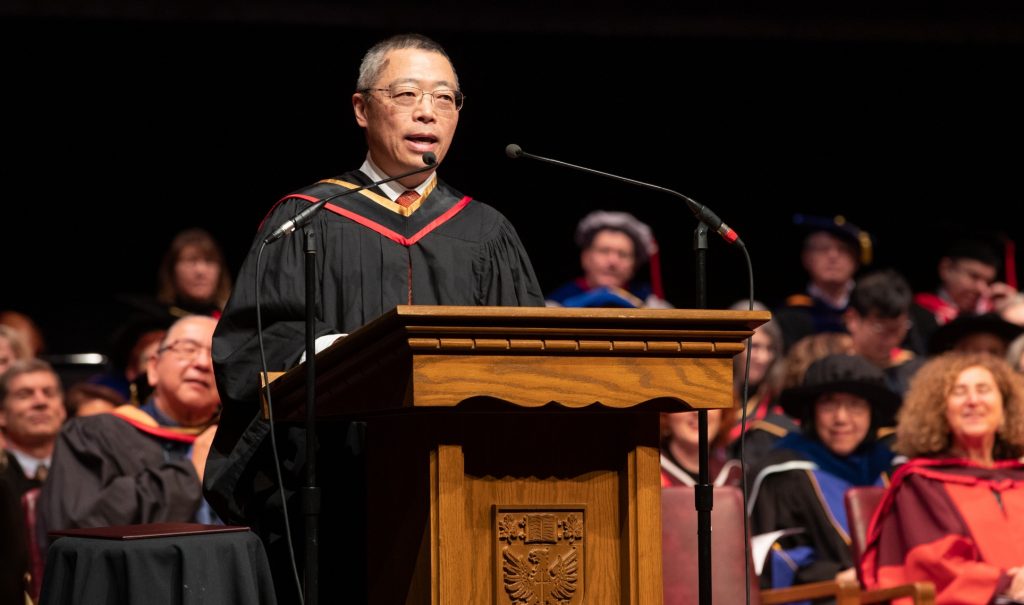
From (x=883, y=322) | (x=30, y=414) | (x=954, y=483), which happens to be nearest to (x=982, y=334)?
(x=883, y=322)

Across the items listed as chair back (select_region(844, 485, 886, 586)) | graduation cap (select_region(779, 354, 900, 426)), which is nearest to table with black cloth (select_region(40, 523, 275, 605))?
chair back (select_region(844, 485, 886, 586))

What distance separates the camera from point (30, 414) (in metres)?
5.92

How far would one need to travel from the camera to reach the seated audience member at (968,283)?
320 inches

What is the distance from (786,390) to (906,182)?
3.80 meters

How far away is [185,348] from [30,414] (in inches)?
41.8

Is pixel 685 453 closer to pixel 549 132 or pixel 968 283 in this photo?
pixel 968 283

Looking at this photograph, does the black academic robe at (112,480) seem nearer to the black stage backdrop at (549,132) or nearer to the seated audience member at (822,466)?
the seated audience member at (822,466)

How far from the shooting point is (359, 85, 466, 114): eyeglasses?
10.9ft

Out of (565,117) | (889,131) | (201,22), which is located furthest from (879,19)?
(201,22)

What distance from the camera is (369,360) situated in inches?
101

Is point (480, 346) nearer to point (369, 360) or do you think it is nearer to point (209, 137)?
point (369, 360)

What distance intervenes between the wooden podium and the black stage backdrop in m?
5.82

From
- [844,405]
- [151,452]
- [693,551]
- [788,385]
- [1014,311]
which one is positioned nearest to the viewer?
[693,551]

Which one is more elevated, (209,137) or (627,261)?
(209,137)
